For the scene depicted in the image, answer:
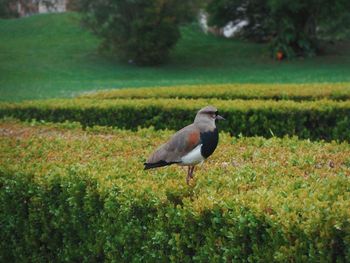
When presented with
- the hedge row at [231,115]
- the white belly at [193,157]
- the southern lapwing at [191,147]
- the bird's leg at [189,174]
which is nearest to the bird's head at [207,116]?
the southern lapwing at [191,147]

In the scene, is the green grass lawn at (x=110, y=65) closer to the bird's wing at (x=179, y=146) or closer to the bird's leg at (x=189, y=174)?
the bird's leg at (x=189, y=174)

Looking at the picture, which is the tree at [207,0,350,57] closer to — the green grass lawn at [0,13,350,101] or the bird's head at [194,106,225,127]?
the green grass lawn at [0,13,350,101]

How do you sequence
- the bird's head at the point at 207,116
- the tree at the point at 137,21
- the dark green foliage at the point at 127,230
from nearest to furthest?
the dark green foliage at the point at 127,230, the bird's head at the point at 207,116, the tree at the point at 137,21

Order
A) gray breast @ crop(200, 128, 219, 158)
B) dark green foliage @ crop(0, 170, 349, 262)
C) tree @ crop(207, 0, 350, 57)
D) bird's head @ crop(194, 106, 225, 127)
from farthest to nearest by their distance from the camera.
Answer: tree @ crop(207, 0, 350, 57), bird's head @ crop(194, 106, 225, 127), gray breast @ crop(200, 128, 219, 158), dark green foliage @ crop(0, 170, 349, 262)

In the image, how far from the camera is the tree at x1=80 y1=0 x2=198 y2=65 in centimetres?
3456

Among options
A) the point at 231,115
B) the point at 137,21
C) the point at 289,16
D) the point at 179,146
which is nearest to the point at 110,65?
the point at 137,21

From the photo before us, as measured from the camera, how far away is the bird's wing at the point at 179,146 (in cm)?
521

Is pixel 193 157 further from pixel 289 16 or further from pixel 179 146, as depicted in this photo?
pixel 289 16

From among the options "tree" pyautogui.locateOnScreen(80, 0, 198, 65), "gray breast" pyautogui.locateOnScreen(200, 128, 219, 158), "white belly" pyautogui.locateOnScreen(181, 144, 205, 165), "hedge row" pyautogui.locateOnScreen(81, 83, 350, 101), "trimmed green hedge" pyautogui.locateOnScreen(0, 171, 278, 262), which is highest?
"tree" pyautogui.locateOnScreen(80, 0, 198, 65)

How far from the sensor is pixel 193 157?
5.18 m

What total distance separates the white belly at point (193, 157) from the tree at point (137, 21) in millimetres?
29700

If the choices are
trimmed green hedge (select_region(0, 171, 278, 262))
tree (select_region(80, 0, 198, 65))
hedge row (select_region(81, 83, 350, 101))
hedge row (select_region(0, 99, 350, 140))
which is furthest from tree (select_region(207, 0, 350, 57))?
trimmed green hedge (select_region(0, 171, 278, 262))

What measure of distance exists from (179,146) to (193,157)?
17 cm

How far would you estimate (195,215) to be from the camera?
4.67m
